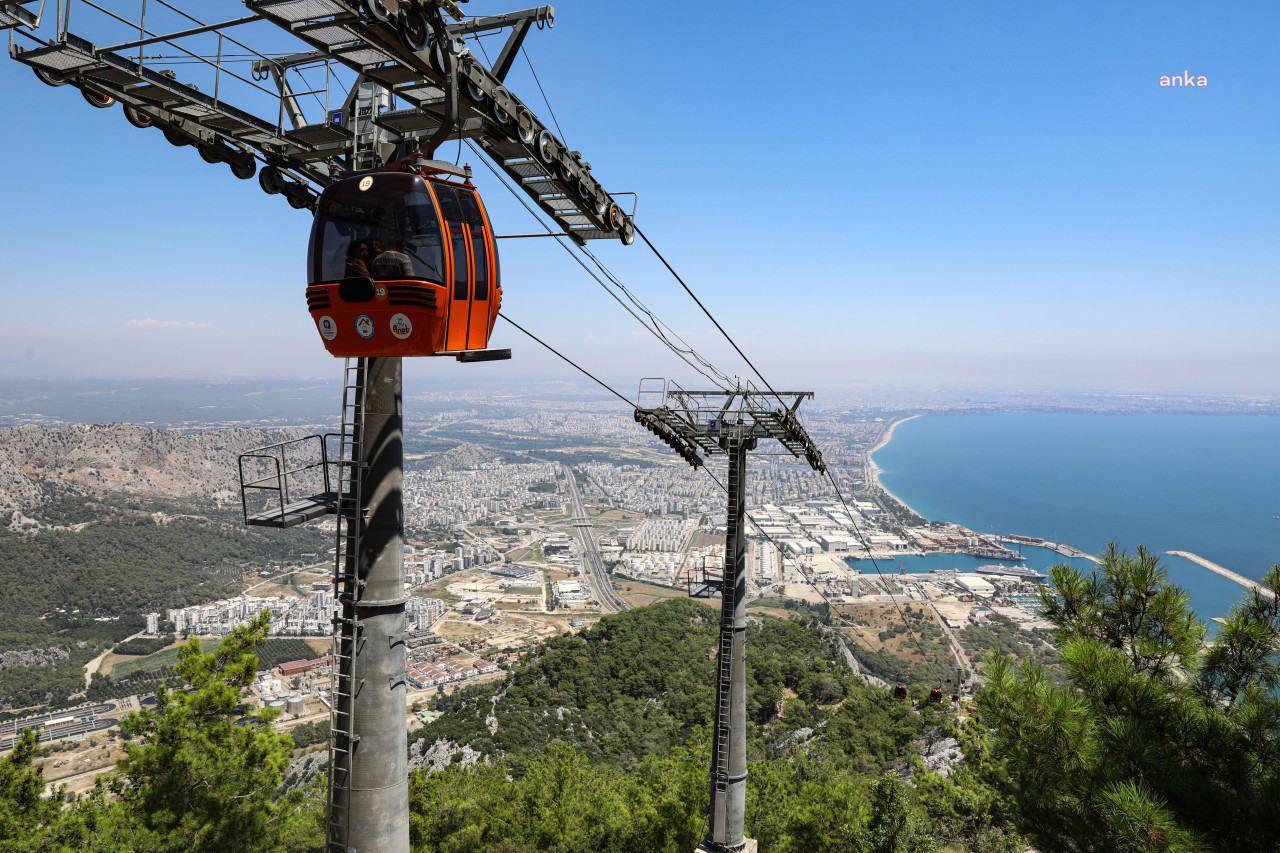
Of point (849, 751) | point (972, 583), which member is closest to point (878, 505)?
point (972, 583)

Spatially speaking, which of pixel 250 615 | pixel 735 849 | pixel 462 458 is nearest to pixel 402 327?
pixel 735 849

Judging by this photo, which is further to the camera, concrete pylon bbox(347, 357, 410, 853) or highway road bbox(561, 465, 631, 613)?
highway road bbox(561, 465, 631, 613)

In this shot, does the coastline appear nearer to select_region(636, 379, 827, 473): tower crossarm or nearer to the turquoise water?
the turquoise water

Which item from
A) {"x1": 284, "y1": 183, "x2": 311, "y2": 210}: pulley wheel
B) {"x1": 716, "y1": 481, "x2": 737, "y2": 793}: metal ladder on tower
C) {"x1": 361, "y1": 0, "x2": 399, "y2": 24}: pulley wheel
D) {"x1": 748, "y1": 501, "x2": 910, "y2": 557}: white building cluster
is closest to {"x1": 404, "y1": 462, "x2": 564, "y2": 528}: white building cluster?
{"x1": 748, "y1": 501, "x2": 910, "y2": 557}: white building cluster

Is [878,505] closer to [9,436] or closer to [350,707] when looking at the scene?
[350,707]

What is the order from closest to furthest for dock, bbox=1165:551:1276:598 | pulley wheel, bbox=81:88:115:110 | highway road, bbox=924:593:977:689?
pulley wheel, bbox=81:88:115:110, highway road, bbox=924:593:977:689, dock, bbox=1165:551:1276:598

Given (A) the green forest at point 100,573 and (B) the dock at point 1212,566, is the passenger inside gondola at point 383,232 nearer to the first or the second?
(A) the green forest at point 100,573
